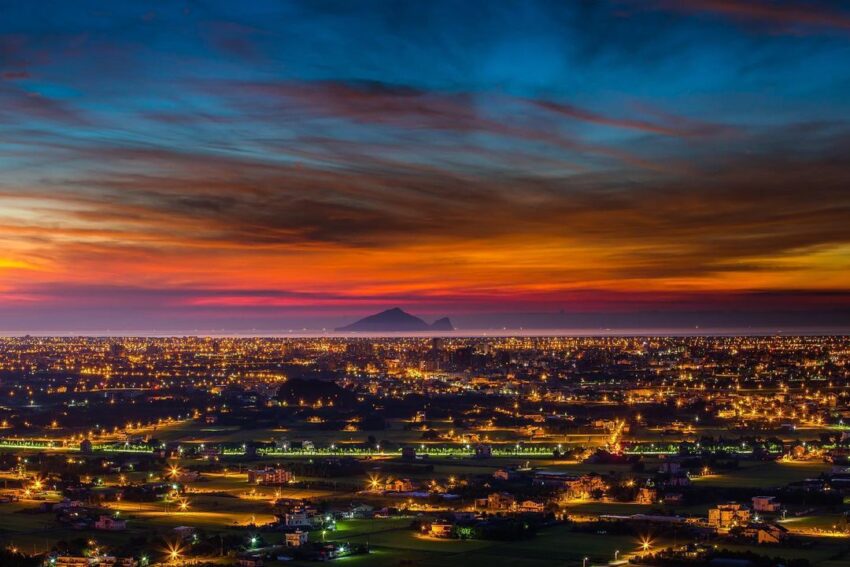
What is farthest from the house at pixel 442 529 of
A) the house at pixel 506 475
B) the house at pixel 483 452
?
the house at pixel 483 452

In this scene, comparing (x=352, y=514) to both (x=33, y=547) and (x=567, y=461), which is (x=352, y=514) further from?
(x=567, y=461)

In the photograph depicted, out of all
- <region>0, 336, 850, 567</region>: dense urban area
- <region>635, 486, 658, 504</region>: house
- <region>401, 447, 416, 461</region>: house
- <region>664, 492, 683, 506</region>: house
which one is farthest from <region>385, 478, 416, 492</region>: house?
<region>401, 447, 416, 461</region>: house

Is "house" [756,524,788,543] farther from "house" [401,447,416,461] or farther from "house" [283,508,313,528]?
"house" [401,447,416,461]

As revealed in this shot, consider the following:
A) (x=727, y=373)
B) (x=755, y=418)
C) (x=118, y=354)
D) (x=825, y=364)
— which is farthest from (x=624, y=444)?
(x=118, y=354)

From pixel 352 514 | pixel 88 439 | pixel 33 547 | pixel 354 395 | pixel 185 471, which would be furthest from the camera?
pixel 354 395

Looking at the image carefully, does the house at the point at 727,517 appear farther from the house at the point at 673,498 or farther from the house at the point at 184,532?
the house at the point at 184,532

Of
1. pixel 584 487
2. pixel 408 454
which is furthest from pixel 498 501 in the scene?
pixel 408 454
